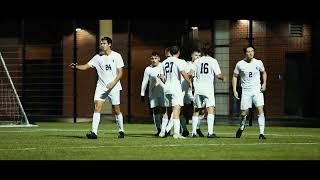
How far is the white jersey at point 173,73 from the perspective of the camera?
1390cm

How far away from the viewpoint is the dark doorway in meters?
26.2

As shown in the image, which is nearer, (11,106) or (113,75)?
(113,75)

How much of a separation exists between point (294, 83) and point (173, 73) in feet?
45.3

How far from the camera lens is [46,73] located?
28.7 meters

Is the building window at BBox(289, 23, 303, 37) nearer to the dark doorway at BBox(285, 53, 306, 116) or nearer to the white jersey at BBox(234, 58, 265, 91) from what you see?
the dark doorway at BBox(285, 53, 306, 116)

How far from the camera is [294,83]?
87.8 ft

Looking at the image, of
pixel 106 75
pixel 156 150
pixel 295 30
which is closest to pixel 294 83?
pixel 295 30

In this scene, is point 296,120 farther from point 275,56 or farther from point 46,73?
point 46,73

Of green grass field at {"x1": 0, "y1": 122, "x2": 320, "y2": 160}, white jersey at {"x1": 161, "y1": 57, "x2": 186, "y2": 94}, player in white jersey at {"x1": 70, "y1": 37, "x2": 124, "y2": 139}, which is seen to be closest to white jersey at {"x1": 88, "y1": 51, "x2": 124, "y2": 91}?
player in white jersey at {"x1": 70, "y1": 37, "x2": 124, "y2": 139}

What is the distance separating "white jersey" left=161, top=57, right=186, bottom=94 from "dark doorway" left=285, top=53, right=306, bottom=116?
41.4 ft

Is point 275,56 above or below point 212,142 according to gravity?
above

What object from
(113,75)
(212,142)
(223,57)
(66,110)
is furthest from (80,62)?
(212,142)
